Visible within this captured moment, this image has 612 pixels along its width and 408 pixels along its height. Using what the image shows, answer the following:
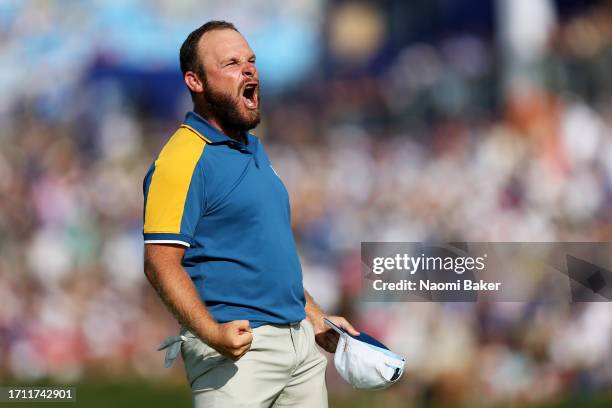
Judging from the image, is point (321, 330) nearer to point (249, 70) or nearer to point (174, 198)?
point (174, 198)

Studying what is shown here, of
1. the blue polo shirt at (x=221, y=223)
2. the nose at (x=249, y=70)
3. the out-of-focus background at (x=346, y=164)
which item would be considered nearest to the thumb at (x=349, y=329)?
the blue polo shirt at (x=221, y=223)

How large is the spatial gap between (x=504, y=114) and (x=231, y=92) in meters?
6.30

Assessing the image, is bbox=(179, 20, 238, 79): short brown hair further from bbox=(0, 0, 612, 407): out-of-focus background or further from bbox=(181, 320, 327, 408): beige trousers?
bbox=(0, 0, 612, 407): out-of-focus background

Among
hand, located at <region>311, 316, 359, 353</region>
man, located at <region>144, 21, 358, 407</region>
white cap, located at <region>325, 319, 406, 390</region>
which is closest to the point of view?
man, located at <region>144, 21, 358, 407</region>

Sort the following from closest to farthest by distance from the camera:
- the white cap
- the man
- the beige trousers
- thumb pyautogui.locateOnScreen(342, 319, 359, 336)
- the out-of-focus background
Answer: the man
the beige trousers
the white cap
thumb pyautogui.locateOnScreen(342, 319, 359, 336)
the out-of-focus background

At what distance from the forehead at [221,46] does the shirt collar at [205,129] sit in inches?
7.6

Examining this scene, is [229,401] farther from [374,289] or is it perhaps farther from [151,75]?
[151,75]

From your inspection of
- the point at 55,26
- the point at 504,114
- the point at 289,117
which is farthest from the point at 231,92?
the point at 55,26

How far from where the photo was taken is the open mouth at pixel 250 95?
346 centimetres

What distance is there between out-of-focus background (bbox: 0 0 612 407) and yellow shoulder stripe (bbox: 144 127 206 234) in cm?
515

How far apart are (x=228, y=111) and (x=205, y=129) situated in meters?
0.11

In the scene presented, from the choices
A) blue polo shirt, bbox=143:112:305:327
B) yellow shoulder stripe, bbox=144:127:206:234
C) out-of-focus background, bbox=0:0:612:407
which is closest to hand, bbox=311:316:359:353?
blue polo shirt, bbox=143:112:305:327

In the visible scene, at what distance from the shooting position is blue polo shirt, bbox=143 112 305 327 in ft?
Result: 10.6

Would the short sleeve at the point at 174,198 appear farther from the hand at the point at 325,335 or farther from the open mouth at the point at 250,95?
the hand at the point at 325,335
